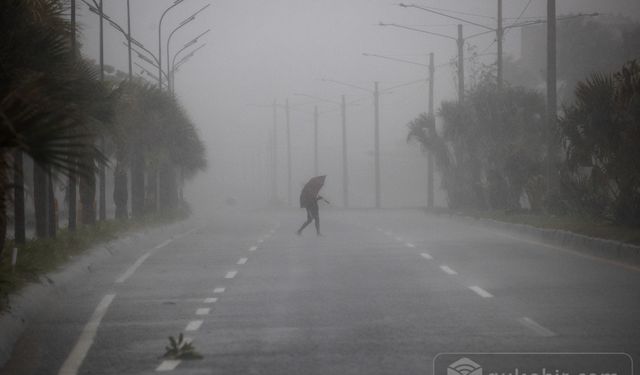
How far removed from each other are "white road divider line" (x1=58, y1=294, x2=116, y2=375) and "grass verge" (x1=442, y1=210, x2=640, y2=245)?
10.8m

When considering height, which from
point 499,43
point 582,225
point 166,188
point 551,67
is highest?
point 499,43

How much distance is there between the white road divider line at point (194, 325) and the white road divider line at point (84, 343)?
3.17 ft

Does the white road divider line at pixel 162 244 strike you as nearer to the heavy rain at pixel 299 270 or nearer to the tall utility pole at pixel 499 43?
the heavy rain at pixel 299 270

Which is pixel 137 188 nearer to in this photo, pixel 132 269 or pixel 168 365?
pixel 132 269

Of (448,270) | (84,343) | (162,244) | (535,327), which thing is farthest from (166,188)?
(535,327)

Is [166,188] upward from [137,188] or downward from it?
downward

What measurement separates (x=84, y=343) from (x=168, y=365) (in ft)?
5.87

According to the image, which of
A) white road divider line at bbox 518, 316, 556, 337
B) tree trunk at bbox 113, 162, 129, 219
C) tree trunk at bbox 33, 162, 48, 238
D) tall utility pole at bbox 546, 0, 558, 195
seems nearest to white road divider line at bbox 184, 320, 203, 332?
white road divider line at bbox 518, 316, 556, 337

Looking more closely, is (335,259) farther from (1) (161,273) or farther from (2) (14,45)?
(2) (14,45)

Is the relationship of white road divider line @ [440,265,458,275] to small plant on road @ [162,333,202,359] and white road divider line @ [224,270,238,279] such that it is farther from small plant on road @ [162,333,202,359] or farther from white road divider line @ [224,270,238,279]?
small plant on road @ [162,333,202,359]

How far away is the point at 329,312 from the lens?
1394cm

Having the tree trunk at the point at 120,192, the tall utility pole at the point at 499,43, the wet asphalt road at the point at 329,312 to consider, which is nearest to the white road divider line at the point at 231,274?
the wet asphalt road at the point at 329,312

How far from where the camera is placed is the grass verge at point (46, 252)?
15151mm

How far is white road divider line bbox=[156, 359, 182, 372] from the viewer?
10141mm
